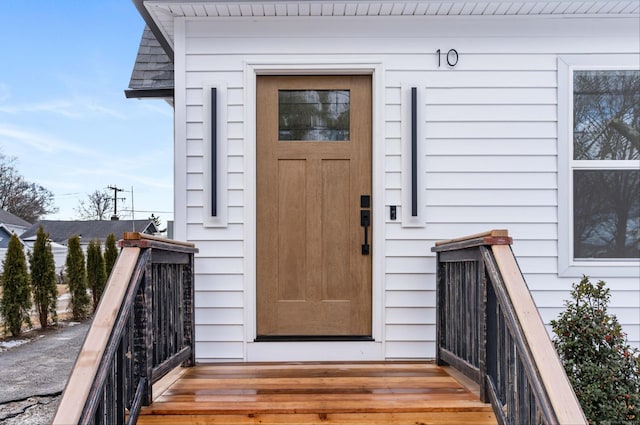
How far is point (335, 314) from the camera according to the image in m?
3.39

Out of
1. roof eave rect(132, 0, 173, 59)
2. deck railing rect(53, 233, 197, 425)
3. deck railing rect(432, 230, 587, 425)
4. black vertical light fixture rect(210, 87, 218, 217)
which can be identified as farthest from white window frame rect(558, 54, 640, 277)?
roof eave rect(132, 0, 173, 59)

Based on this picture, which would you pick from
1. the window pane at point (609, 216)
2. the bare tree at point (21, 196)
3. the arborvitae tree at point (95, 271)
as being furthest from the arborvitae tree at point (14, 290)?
the bare tree at point (21, 196)

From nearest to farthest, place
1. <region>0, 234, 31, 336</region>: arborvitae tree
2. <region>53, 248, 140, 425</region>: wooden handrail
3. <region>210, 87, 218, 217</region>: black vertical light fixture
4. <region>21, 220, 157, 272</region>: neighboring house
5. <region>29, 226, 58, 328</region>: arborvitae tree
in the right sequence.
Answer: <region>53, 248, 140, 425</region>: wooden handrail, <region>210, 87, 218, 217</region>: black vertical light fixture, <region>0, 234, 31, 336</region>: arborvitae tree, <region>29, 226, 58, 328</region>: arborvitae tree, <region>21, 220, 157, 272</region>: neighboring house

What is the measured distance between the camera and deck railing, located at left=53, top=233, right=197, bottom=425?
1.75 m

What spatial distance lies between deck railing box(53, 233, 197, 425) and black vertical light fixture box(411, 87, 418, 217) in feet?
5.16

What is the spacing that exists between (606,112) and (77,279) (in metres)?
7.55

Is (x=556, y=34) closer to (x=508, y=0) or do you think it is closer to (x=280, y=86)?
(x=508, y=0)

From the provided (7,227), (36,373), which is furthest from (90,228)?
(36,373)

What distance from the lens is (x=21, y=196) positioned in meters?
22.3

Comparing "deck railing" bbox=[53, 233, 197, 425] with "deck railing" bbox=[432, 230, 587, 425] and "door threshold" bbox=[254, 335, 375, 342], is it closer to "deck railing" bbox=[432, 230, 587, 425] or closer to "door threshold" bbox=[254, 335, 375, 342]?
"door threshold" bbox=[254, 335, 375, 342]

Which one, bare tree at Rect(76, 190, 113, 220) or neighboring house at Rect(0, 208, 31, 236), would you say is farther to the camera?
bare tree at Rect(76, 190, 113, 220)

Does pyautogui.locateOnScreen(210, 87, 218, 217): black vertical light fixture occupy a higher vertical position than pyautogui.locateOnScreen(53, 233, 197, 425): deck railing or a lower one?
higher

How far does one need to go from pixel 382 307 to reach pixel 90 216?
2871 centimetres

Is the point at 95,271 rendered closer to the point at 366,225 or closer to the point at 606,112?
the point at 366,225
